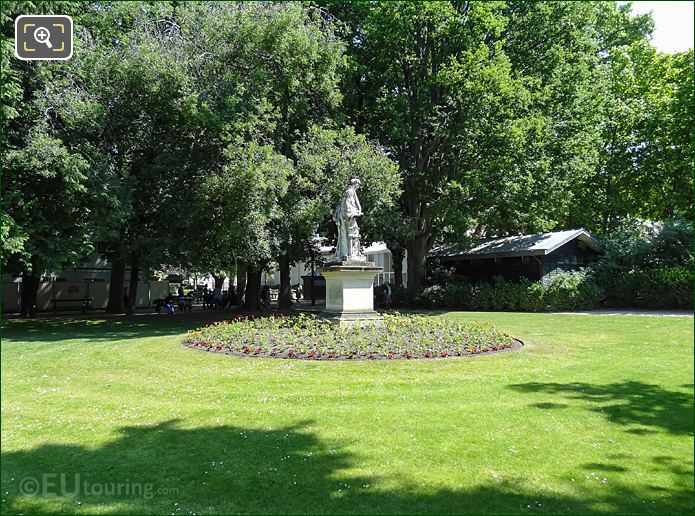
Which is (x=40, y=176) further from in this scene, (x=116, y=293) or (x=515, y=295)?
(x=515, y=295)

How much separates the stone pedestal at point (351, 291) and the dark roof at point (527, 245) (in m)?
13.8

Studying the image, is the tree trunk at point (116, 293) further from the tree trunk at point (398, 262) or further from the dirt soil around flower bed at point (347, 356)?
the dirt soil around flower bed at point (347, 356)

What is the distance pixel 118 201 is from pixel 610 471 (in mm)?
16728

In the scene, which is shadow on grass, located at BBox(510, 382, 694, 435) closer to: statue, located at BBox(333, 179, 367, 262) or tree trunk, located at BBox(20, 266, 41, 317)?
statue, located at BBox(333, 179, 367, 262)

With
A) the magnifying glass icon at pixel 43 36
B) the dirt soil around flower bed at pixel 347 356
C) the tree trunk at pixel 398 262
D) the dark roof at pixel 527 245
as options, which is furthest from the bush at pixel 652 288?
the magnifying glass icon at pixel 43 36

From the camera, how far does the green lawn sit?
4500 mm

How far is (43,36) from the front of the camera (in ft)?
12.5

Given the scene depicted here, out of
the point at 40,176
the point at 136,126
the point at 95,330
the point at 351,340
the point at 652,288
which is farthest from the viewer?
the point at 652,288

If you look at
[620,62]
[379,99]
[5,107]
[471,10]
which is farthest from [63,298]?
[620,62]

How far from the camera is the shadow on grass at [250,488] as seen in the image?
431 centimetres

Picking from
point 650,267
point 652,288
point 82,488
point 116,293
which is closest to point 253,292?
point 116,293

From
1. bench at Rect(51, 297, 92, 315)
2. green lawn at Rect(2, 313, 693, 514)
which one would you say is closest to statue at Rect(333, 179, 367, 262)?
green lawn at Rect(2, 313, 693, 514)

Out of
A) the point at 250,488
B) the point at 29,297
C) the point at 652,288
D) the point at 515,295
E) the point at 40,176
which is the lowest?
the point at 250,488

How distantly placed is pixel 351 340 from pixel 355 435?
21.4 feet
